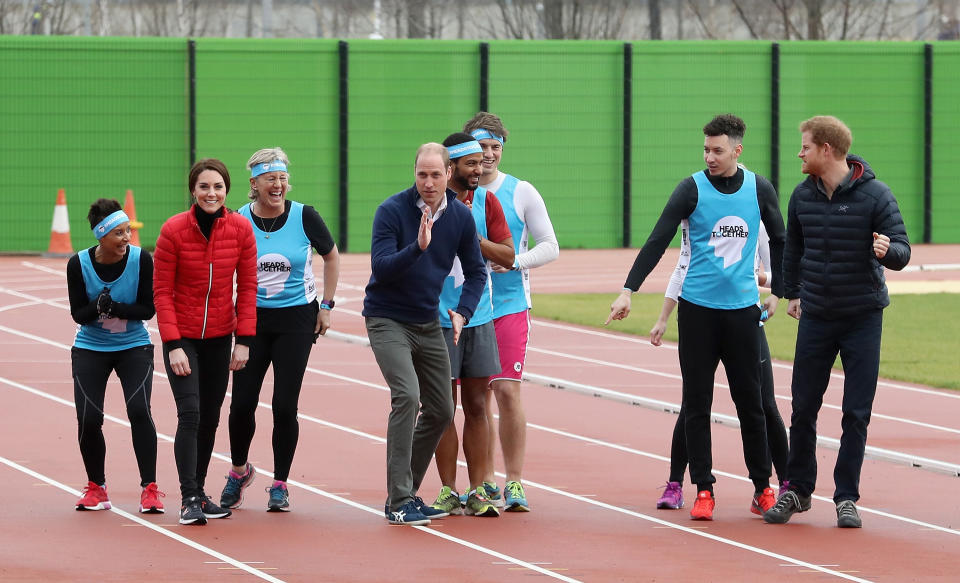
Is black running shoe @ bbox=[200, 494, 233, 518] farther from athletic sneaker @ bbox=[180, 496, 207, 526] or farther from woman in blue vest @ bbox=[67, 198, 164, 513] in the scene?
woman in blue vest @ bbox=[67, 198, 164, 513]

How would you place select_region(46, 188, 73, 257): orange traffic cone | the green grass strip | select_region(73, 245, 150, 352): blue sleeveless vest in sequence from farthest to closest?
select_region(46, 188, 73, 257): orange traffic cone
the green grass strip
select_region(73, 245, 150, 352): blue sleeveless vest

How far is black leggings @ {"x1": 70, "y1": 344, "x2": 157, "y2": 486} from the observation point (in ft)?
29.8

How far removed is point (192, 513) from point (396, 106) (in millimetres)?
21816

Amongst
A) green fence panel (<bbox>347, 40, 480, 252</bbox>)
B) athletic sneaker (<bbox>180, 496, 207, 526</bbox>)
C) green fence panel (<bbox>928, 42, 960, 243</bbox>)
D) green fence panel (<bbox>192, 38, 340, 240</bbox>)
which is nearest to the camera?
athletic sneaker (<bbox>180, 496, 207, 526</bbox>)

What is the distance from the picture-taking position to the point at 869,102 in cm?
3150

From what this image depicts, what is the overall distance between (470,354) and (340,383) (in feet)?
18.0

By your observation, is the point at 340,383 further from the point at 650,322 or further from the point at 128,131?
the point at 128,131

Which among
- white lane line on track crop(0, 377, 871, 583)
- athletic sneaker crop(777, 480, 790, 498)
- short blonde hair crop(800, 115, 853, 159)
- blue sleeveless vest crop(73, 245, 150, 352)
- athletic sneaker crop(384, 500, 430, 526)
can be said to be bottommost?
white lane line on track crop(0, 377, 871, 583)

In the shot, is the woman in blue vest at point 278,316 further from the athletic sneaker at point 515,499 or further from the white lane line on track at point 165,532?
the athletic sneaker at point 515,499

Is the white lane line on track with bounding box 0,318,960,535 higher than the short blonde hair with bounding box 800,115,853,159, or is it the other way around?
the short blonde hair with bounding box 800,115,853,159

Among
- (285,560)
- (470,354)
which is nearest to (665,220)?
(470,354)

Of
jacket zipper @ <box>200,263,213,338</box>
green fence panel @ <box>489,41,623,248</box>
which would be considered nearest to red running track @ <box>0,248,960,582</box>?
jacket zipper @ <box>200,263,213,338</box>

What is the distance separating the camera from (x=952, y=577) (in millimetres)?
7680

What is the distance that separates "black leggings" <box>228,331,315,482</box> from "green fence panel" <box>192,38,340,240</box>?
20091mm
